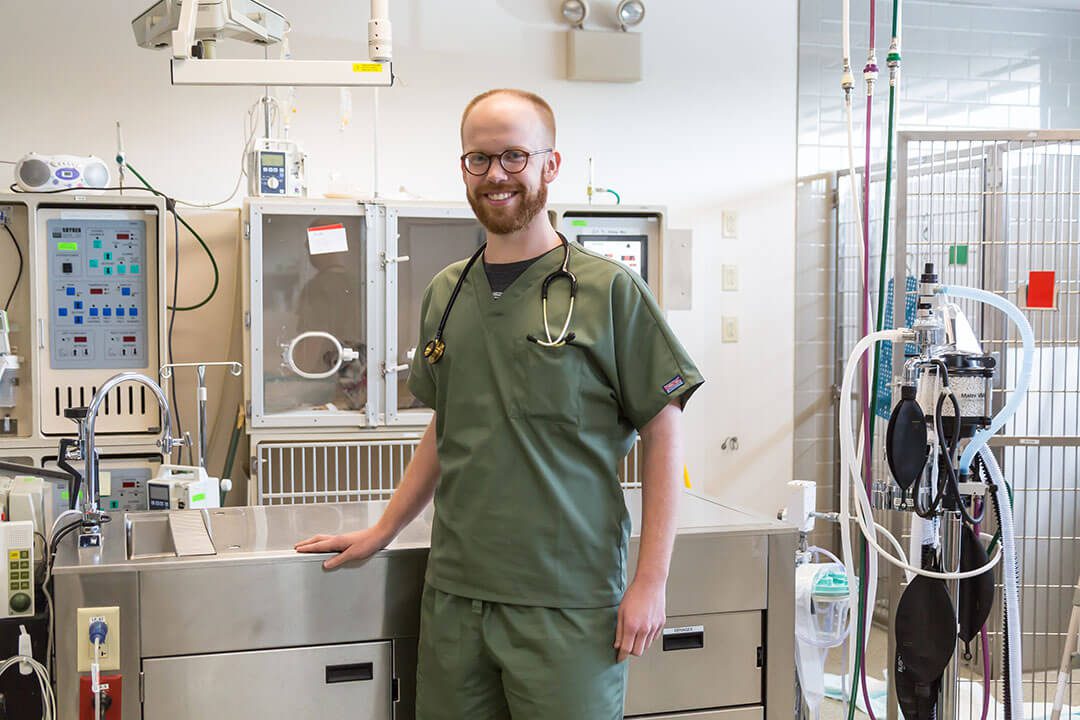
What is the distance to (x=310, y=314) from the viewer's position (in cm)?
348

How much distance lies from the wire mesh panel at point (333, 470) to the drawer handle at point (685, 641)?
142 cm

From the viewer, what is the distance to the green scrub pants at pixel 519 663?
64.1 inches

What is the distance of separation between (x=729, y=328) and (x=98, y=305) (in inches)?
98.5

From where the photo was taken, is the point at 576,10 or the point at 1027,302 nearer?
the point at 1027,302

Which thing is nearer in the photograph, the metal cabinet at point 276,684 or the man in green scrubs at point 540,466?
the man in green scrubs at point 540,466

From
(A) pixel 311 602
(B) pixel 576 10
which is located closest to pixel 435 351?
(A) pixel 311 602

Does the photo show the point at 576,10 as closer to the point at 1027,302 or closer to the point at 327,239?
the point at 327,239

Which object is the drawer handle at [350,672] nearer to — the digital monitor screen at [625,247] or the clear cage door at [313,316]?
the clear cage door at [313,316]

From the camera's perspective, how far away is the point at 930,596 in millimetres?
2225

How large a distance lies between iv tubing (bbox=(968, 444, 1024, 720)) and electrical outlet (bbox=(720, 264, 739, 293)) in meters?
2.29

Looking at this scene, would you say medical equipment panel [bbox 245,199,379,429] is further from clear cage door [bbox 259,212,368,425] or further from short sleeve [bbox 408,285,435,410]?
short sleeve [bbox 408,285,435,410]

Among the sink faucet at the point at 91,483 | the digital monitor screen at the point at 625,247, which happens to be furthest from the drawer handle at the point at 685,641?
the digital monitor screen at the point at 625,247

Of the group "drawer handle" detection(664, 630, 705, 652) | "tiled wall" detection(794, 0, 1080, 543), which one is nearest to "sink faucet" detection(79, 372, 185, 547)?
"drawer handle" detection(664, 630, 705, 652)

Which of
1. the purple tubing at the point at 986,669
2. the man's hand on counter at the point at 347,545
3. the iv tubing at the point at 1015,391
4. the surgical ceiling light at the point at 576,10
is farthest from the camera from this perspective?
the surgical ceiling light at the point at 576,10
